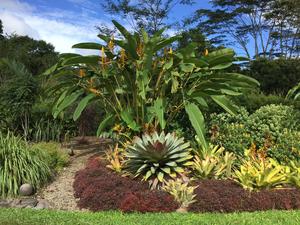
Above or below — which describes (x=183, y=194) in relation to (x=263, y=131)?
below

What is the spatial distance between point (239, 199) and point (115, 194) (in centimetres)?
200

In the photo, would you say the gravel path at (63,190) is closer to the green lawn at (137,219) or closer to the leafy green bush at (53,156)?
the leafy green bush at (53,156)

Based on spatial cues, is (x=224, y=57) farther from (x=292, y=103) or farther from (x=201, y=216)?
(x=201, y=216)

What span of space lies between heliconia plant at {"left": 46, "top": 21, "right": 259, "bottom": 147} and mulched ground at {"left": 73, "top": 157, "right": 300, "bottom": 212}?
179cm

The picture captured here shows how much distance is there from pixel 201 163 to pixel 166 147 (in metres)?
0.84

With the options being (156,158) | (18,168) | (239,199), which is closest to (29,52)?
(18,168)

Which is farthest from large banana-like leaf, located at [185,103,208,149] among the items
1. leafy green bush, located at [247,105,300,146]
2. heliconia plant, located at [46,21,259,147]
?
leafy green bush, located at [247,105,300,146]

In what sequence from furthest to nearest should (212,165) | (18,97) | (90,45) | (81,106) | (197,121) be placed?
(18,97)
(81,106)
(90,45)
(197,121)
(212,165)

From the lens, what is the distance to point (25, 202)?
7.79m

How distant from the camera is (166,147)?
7887 millimetres

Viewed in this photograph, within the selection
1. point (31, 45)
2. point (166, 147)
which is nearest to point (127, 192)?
point (166, 147)

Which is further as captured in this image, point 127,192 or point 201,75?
point 201,75

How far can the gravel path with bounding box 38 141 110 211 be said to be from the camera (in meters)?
8.01

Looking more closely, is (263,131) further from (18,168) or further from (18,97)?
(18,97)
